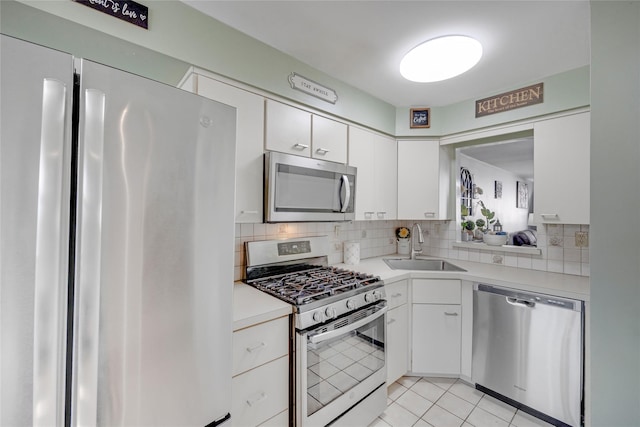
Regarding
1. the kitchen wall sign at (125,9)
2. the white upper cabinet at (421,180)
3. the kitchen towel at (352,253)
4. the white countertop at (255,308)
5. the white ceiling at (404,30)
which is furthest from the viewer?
the white upper cabinet at (421,180)

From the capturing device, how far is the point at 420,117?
259 cm

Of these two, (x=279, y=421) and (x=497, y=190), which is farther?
(x=497, y=190)

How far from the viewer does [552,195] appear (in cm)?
196

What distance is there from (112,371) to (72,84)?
75 centimetres

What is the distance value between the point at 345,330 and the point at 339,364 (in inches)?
8.0

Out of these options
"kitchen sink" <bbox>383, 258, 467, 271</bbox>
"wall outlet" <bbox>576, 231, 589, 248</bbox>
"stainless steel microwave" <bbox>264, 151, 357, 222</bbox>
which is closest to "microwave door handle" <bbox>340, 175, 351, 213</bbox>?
"stainless steel microwave" <bbox>264, 151, 357, 222</bbox>

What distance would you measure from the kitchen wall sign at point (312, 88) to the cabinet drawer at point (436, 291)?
5.12ft

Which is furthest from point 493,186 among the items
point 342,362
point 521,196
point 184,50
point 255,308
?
point 184,50

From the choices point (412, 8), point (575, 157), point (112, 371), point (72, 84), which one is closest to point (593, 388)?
point (575, 157)

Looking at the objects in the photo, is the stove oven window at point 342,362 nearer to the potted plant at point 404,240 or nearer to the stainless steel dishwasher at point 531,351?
the stainless steel dishwasher at point 531,351

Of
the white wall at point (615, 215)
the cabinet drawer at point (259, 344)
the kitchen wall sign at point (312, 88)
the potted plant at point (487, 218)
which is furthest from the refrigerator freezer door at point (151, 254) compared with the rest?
the potted plant at point (487, 218)

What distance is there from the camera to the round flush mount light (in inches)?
63.4

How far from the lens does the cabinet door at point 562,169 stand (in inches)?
71.9

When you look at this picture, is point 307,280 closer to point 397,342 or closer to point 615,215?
point 397,342
